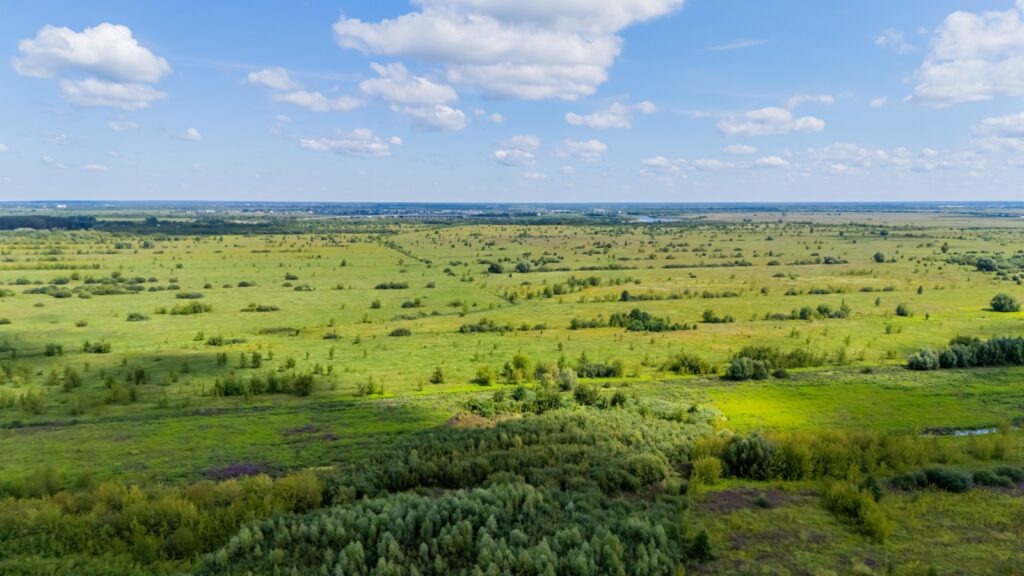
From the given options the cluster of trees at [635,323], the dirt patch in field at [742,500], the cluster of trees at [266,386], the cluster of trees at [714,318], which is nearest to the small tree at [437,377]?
the cluster of trees at [266,386]

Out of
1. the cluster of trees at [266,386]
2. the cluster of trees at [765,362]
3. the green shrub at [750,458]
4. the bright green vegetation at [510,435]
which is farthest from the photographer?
the cluster of trees at [765,362]

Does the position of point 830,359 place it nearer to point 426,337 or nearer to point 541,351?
point 541,351

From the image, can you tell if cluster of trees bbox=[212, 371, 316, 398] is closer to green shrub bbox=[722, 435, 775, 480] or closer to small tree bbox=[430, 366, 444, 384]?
small tree bbox=[430, 366, 444, 384]

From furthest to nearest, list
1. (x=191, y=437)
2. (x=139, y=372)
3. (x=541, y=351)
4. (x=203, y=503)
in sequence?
(x=541, y=351)
(x=139, y=372)
(x=191, y=437)
(x=203, y=503)

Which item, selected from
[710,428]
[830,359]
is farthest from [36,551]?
[830,359]

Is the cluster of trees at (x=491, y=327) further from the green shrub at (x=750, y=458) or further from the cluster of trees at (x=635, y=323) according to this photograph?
the green shrub at (x=750, y=458)

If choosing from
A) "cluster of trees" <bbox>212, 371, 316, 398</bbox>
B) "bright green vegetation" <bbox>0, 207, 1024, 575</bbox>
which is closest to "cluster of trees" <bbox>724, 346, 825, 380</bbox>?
"bright green vegetation" <bbox>0, 207, 1024, 575</bbox>
